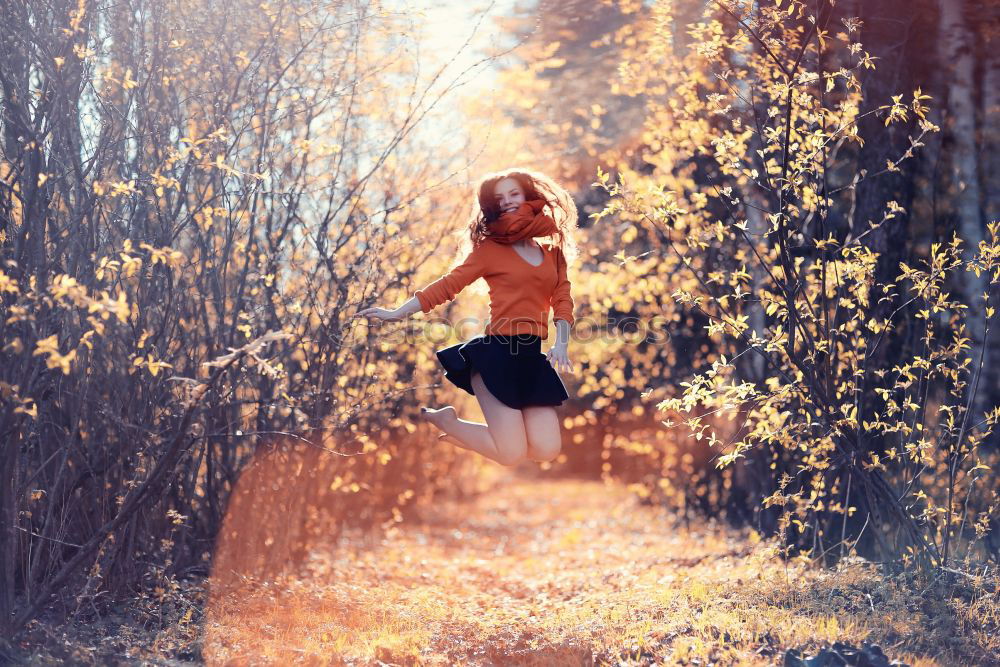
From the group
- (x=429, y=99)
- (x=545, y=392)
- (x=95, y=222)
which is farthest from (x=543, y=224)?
(x=95, y=222)

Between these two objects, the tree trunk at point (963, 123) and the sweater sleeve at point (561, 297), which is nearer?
the sweater sleeve at point (561, 297)

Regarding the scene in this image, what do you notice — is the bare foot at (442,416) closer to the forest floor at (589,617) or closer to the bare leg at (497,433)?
the bare leg at (497,433)

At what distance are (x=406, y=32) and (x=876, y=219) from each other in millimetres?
3319

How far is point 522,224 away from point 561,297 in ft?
1.47

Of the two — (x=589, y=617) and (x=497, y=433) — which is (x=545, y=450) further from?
(x=589, y=617)

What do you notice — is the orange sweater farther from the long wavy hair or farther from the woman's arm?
the long wavy hair

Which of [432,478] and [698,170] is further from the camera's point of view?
[432,478]

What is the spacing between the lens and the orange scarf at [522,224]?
494 centimetres

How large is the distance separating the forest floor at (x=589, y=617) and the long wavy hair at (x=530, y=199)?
81.4 inches

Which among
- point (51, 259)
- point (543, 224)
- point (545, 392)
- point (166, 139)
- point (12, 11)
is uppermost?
point (12, 11)

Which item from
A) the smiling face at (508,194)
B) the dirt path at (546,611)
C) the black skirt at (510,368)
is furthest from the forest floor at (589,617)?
the smiling face at (508,194)

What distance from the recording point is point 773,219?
473cm

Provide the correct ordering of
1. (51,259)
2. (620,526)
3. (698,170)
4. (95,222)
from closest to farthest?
(51,259)
(95,222)
(698,170)
(620,526)

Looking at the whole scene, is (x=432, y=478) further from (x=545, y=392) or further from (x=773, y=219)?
(x=773, y=219)
